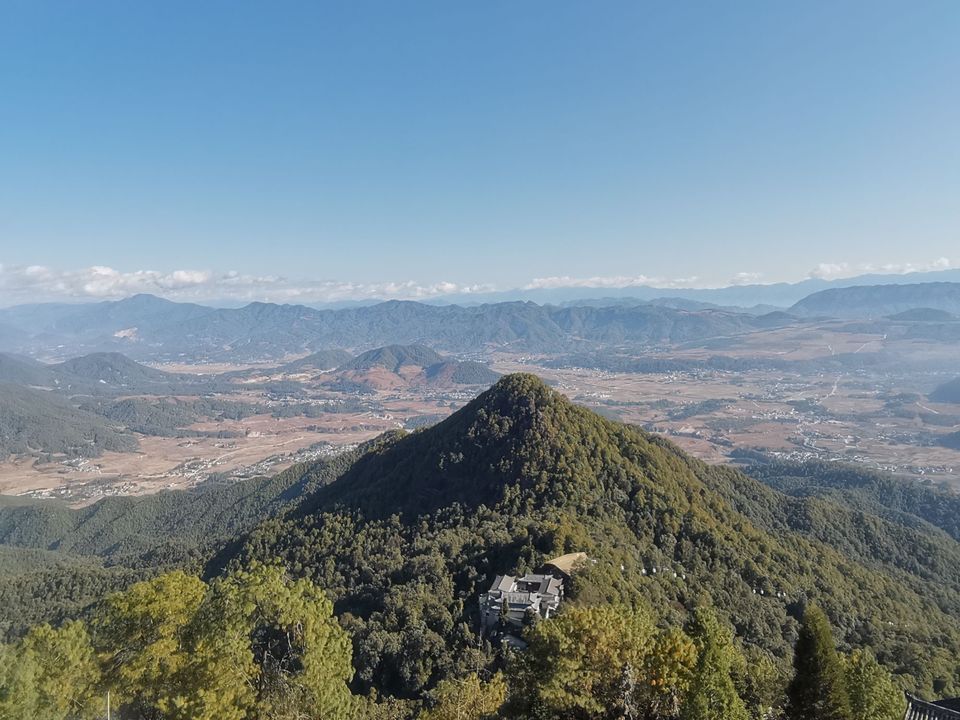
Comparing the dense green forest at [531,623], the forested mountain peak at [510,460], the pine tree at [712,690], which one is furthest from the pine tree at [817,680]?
the forested mountain peak at [510,460]

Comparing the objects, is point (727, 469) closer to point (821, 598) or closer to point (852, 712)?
point (821, 598)

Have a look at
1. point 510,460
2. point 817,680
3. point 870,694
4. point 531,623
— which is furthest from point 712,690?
point 510,460

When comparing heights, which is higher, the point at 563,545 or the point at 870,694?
the point at 870,694

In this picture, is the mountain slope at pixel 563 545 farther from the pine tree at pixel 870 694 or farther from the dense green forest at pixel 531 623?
the pine tree at pixel 870 694

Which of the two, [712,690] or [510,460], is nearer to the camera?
[712,690]

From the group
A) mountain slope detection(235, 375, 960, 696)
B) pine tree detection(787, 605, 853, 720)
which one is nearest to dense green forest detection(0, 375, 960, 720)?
pine tree detection(787, 605, 853, 720)

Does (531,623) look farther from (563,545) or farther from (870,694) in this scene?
(870,694)

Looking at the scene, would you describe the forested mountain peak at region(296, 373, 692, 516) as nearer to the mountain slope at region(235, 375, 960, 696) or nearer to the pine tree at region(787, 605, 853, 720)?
the mountain slope at region(235, 375, 960, 696)
